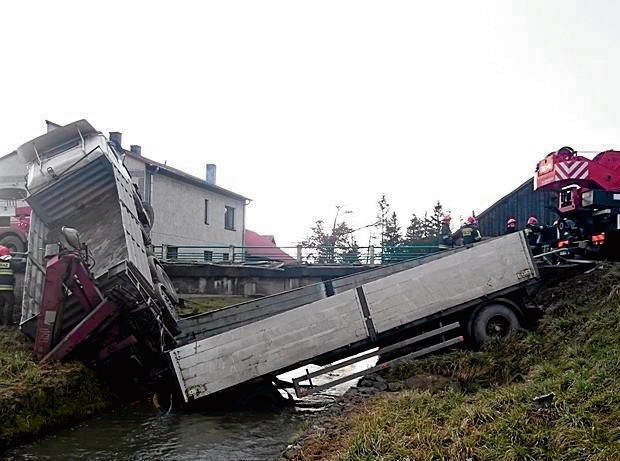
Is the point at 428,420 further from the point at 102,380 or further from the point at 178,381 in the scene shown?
the point at 102,380

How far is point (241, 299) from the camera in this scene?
61.7 ft

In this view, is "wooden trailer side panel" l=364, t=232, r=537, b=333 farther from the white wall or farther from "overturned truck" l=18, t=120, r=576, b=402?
the white wall

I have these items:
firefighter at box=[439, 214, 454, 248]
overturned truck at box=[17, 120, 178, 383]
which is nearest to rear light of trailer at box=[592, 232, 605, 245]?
firefighter at box=[439, 214, 454, 248]

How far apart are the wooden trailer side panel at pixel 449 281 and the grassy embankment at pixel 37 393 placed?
17.0 feet

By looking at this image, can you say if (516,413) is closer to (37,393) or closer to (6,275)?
(37,393)

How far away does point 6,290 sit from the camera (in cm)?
1279

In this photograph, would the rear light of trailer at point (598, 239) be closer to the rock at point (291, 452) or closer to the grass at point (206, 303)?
the rock at point (291, 452)

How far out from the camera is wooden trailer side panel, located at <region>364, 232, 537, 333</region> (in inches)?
403

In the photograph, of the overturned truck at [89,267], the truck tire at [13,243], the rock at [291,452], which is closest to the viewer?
the rock at [291,452]

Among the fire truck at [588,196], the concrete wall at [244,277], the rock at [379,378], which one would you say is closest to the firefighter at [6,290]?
the concrete wall at [244,277]

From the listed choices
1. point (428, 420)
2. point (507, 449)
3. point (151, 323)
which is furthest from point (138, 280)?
point (507, 449)

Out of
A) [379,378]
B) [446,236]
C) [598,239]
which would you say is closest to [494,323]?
[379,378]

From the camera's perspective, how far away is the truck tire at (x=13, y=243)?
15.9 metres

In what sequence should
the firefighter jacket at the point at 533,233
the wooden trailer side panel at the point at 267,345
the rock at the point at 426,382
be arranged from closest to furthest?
the rock at the point at 426,382 → the wooden trailer side panel at the point at 267,345 → the firefighter jacket at the point at 533,233
